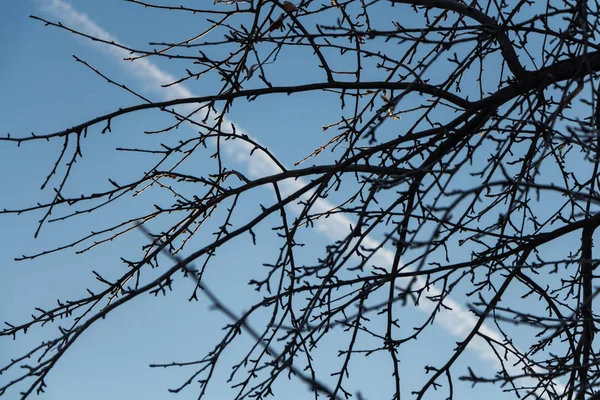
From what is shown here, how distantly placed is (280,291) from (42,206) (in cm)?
100

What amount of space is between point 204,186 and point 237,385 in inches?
39.1

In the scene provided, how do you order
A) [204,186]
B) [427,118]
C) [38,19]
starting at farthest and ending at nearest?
[427,118]
[204,186]
[38,19]

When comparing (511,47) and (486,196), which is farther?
(486,196)

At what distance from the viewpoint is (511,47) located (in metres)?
3.56

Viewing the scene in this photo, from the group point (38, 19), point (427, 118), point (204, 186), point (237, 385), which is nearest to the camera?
point (237, 385)

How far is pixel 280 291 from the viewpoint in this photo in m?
2.87

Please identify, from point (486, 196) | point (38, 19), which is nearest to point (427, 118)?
point (486, 196)

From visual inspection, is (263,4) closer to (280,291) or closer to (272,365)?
(280,291)

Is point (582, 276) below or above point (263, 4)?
below

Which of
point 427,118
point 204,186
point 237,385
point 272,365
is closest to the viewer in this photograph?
point 272,365

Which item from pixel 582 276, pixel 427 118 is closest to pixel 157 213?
pixel 427 118

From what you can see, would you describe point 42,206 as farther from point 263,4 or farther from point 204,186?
point 263,4

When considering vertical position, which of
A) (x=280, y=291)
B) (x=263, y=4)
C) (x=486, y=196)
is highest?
(x=263, y=4)

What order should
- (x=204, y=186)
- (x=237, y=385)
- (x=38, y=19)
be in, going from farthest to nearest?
(x=204, y=186) → (x=38, y=19) → (x=237, y=385)
